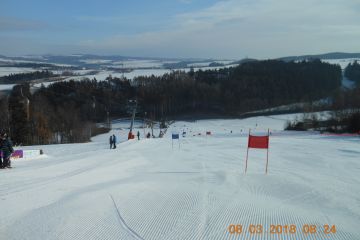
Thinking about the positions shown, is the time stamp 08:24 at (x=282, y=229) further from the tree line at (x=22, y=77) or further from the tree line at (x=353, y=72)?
the tree line at (x=353, y=72)

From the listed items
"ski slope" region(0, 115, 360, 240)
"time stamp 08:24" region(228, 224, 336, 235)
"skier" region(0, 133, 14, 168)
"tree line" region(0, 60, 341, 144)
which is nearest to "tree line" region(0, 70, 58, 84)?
"tree line" region(0, 60, 341, 144)

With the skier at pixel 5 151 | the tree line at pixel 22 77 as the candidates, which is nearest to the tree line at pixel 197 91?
the tree line at pixel 22 77

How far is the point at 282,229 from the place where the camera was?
816 cm

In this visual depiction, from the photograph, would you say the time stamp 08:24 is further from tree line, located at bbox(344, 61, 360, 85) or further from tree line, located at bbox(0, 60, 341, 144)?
tree line, located at bbox(344, 61, 360, 85)

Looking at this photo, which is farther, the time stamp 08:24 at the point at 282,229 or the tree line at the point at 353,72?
the tree line at the point at 353,72

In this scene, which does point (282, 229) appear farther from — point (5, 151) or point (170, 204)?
point (5, 151)

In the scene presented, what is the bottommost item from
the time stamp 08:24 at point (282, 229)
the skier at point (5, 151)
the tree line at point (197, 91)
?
the tree line at point (197, 91)

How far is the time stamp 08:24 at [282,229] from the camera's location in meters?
8.02

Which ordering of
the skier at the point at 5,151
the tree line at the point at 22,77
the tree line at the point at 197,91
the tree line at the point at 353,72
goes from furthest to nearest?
the tree line at the point at 353,72 → the tree line at the point at 22,77 → the tree line at the point at 197,91 → the skier at the point at 5,151

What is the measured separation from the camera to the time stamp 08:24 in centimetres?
802

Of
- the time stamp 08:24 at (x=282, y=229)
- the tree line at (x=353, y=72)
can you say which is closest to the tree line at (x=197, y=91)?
the tree line at (x=353, y=72)

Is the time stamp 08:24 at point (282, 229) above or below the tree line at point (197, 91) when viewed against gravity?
above

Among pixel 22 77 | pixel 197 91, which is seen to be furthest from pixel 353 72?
pixel 22 77

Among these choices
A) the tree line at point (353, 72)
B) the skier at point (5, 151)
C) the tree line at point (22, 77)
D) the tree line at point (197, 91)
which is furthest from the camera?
the tree line at point (353, 72)
